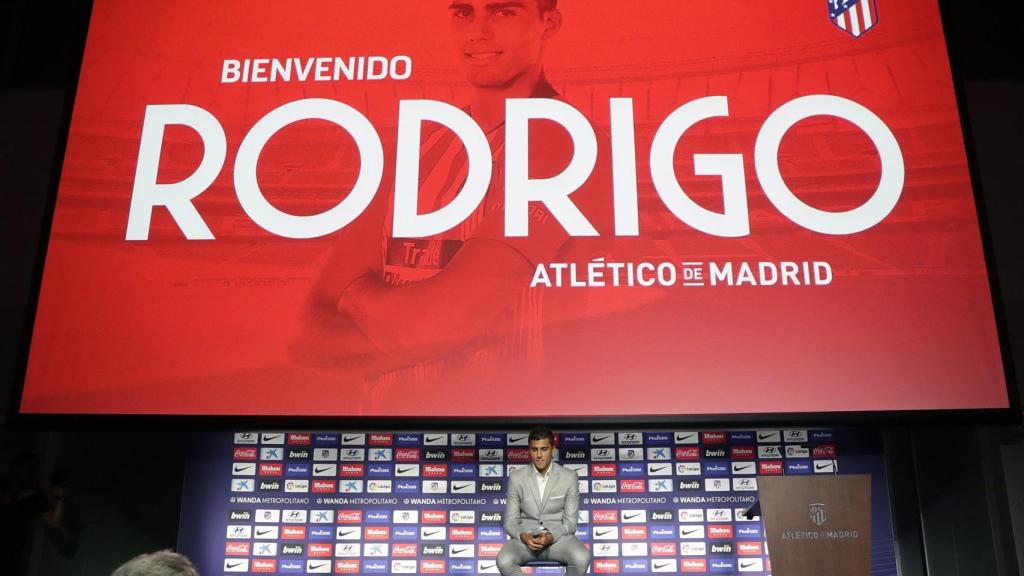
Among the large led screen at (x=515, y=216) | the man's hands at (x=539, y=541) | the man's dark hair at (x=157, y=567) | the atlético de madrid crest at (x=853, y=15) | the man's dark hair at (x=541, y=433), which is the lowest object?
the man's dark hair at (x=157, y=567)

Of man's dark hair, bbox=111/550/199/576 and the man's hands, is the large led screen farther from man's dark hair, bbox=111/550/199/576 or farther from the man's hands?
man's dark hair, bbox=111/550/199/576

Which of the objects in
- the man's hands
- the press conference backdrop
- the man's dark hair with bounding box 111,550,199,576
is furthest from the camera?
the press conference backdrop

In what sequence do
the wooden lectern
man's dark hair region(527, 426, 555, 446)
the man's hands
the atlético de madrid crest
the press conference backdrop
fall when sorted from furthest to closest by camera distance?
the press conference backdrop → the atlético de madrid crest → man's dark hair region(527, 426, 555, 446) → the man's hands → the wooden lectern

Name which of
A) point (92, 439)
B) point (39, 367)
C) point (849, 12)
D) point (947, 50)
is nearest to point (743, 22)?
point (849, 12)

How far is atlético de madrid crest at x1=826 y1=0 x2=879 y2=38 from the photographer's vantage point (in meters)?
3.61

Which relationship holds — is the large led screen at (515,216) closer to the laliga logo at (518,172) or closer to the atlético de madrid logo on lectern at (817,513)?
the laliga logo at (518,172)

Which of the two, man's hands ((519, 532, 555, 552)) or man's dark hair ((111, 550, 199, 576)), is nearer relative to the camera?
man's dark hair ((111, 550, 199, 576))

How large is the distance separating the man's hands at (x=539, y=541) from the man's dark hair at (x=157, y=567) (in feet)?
6.66

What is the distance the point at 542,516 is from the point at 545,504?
5 cm

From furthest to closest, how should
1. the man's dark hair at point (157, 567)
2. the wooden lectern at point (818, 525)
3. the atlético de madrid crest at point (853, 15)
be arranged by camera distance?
the atlético de madrid crest at point (853, 15) → the wooden lectern at point (818, 525) → the man's dark hair at point (157, 567)

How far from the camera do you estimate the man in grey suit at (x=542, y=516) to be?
3.08 meters

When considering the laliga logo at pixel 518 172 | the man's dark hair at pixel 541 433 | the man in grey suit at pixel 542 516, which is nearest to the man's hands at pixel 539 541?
the man in grey suit at pixel 542 516

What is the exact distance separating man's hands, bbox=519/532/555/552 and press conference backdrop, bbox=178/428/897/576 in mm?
935

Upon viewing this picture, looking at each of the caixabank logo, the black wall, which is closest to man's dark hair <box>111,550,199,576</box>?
the caixabank logo
